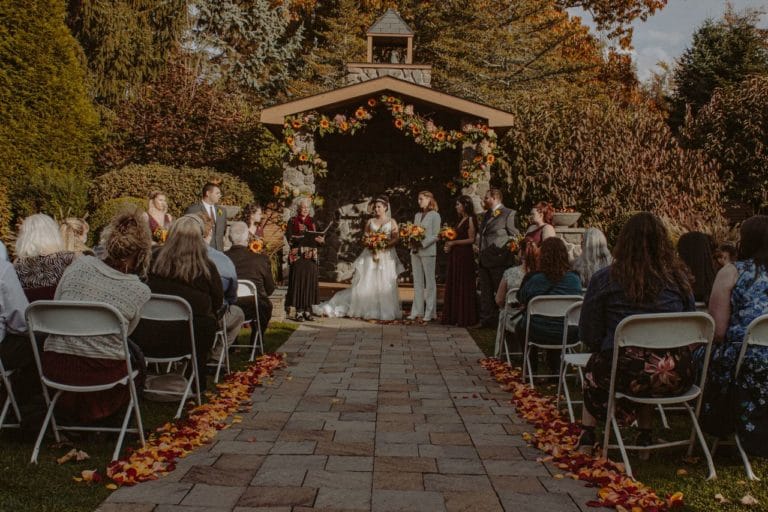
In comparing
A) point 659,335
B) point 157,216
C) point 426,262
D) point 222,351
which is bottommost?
point 222,351

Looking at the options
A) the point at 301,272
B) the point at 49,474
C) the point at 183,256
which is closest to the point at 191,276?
the point at 183,256

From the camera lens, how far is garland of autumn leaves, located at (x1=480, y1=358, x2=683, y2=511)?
3.46 metres

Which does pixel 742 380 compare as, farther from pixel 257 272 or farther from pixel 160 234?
pixel 160 234

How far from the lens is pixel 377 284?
37.5 feet

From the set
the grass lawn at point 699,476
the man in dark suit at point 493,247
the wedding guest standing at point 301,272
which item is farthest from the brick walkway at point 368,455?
the wedding guest standing at point 301,272

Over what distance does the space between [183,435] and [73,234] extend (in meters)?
2.43

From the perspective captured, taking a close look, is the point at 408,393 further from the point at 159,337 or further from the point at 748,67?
the point at 748,67

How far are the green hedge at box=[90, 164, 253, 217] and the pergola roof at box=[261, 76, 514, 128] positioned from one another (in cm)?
222

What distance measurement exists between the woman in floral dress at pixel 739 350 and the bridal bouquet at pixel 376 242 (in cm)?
731

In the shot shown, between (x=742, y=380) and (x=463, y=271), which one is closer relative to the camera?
(x=742, y=380)

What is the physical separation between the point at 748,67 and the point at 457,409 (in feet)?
66.0

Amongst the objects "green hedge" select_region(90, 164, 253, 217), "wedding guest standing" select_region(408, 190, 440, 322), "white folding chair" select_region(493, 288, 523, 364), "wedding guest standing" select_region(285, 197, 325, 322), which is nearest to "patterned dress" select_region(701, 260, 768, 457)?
"white folding chair" select_region(493, 288, 523, 364)

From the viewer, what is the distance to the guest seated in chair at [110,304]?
419 centimetres

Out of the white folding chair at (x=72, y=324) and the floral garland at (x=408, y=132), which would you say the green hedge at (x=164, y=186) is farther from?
the white folding chair at (x=72, y=324)
